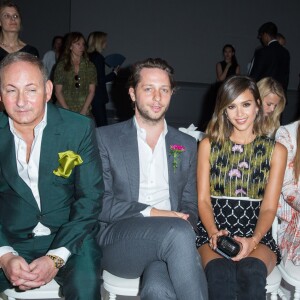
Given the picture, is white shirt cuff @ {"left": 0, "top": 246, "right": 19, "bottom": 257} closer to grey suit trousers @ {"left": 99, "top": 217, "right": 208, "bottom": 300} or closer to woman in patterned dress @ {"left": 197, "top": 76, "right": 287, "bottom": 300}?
grey suit trousers @ {"left": 99, "top": 217, "right": 208, "bottom": 300}

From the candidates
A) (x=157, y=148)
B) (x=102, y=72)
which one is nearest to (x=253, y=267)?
(x=157, y=148)

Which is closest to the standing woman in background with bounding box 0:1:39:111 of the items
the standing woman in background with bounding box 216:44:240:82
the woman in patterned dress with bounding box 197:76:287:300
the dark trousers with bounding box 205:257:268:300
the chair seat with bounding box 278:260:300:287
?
the woman in patterned dress with bounding box 197:76:287:300

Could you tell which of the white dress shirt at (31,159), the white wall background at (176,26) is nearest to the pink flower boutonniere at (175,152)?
the white dress shirt at (31,159)

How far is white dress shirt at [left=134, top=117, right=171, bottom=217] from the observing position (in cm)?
261

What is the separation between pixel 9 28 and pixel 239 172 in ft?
8.07

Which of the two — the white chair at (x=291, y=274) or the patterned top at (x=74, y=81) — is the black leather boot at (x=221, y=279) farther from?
the patterned top at (x=74, y=81)

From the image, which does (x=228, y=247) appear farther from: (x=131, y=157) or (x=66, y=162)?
(x=66, y=162)

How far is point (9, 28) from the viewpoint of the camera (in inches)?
159

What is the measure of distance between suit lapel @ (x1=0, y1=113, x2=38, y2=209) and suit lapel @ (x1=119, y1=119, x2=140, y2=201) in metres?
0.54

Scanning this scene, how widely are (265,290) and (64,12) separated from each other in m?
9.76

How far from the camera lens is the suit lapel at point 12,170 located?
7.32 ft

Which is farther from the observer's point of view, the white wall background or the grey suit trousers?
the white wall background

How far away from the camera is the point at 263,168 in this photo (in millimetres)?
2674

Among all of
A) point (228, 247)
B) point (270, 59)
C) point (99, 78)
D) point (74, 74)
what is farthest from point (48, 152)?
point (270, 59)
